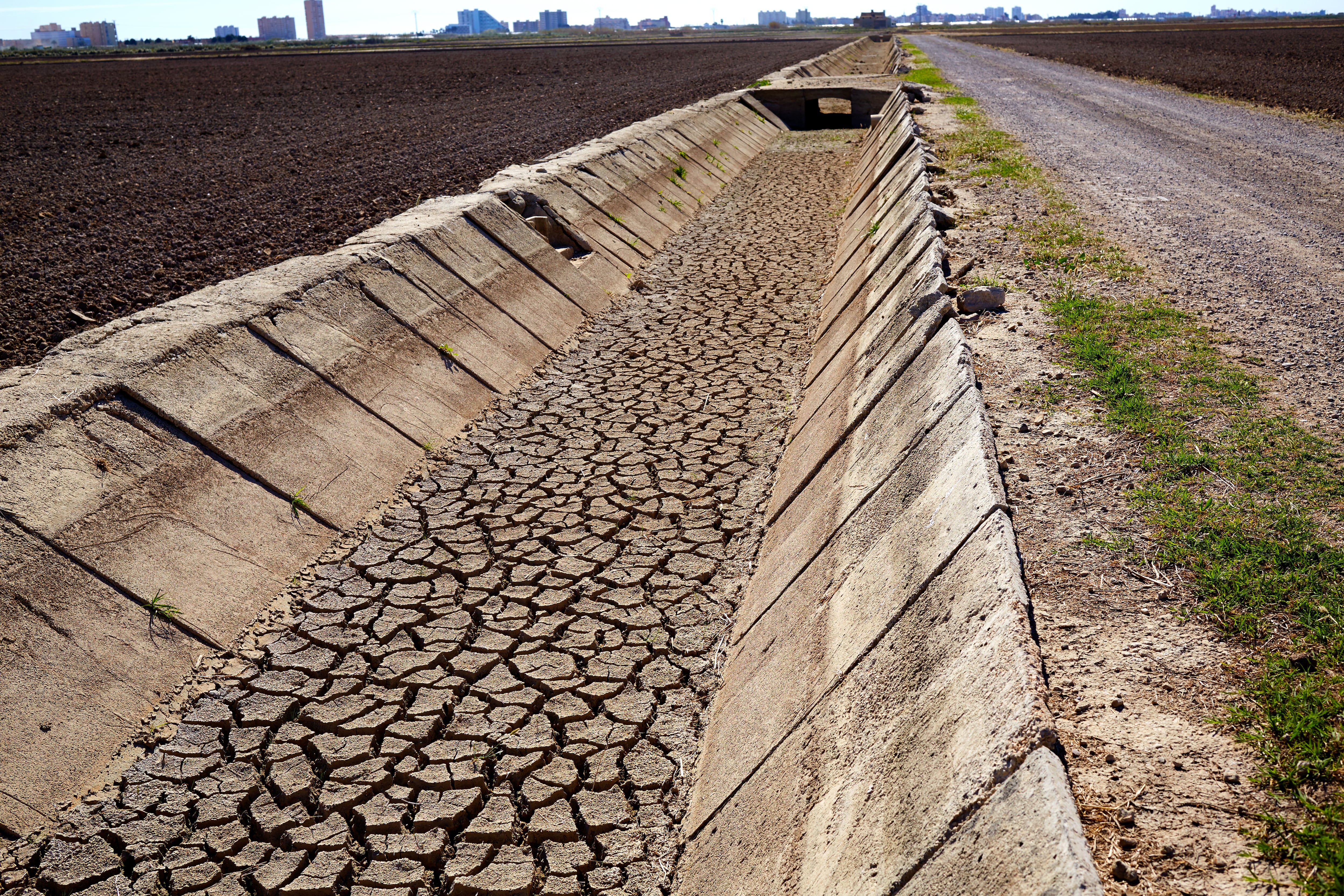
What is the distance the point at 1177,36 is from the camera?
6744cm

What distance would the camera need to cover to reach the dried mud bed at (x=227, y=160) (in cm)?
873

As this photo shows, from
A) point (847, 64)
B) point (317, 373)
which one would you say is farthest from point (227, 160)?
point (847, 64)

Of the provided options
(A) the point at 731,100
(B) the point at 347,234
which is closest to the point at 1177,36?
(A) the point at 731,100

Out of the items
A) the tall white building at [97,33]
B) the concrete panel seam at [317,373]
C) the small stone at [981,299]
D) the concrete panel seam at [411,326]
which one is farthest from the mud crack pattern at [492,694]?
the tall white building at [97,33]

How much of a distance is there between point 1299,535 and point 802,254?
9.02m

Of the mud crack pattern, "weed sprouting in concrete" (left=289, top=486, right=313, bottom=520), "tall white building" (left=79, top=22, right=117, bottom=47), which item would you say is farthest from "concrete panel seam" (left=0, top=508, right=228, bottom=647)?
"tall white building" (left=79, top=22, right=117, bottom=47)

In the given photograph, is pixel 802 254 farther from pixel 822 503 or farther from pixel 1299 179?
pixel 822 503

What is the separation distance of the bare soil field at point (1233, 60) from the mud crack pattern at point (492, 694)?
59.8 ft

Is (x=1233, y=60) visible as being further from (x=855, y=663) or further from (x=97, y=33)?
(x=97, y=33)

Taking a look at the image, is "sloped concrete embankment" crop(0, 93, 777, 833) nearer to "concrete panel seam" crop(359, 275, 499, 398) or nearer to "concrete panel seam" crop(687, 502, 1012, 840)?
"concrete panel seam" crop(359, 275, 499, 398)

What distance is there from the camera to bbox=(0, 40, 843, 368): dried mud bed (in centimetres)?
873

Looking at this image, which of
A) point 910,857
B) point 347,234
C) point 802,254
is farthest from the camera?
point 802,254

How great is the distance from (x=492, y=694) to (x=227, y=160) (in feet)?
47.5

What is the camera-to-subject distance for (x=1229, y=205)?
9.62 meters
